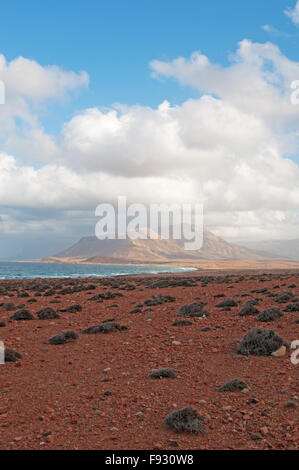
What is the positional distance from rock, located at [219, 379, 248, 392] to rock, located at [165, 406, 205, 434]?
5.53ft

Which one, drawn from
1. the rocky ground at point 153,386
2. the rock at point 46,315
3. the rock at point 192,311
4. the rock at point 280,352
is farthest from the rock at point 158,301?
the rock at point 280,352

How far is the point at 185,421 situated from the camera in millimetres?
6223

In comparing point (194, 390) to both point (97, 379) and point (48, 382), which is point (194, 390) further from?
point (48, 382)

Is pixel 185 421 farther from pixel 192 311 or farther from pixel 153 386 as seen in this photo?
pixel 192 311

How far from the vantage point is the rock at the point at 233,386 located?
7.82 m

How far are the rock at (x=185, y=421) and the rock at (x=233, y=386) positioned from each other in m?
1.69

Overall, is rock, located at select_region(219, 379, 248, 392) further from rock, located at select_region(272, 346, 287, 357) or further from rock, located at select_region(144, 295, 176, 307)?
rock, located at select_region(144, 295, 176, 307)

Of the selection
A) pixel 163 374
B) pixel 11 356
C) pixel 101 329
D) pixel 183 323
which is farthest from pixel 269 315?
pixel 11 356

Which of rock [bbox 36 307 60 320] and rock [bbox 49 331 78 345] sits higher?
rock [bbox 49 331 78 345]

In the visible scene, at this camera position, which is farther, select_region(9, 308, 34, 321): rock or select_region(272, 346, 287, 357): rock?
select_region(9, 308, 34, 321): rock

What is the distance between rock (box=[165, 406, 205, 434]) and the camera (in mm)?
6039

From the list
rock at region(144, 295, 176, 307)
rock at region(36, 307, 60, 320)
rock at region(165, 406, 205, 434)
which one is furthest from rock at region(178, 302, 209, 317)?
rock at region(165, 406, 205, 434)
